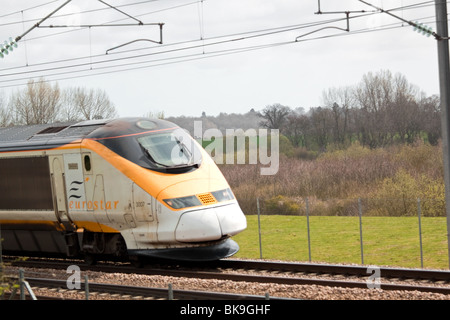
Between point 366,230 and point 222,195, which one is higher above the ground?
point 222,195

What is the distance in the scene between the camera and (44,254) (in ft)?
68.8

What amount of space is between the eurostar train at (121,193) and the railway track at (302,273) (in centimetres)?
51

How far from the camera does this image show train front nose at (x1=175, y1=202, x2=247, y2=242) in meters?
16.4

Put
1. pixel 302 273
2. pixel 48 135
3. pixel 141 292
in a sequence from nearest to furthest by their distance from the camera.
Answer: pixel 141 292 < pixel 302 273 < pixel 48 135

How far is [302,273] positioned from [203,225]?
2.98 metres

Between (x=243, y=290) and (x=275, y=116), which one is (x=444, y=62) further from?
(x=275, y=116)

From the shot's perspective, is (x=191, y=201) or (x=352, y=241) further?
(x=352, y=241)

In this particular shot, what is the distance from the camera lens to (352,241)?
31547 millimetres

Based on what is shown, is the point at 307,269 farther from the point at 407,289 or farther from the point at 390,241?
the point at 390,241

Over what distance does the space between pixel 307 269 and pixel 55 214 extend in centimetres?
692

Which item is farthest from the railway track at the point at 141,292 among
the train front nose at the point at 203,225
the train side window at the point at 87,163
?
the train side window at the point at 87,163

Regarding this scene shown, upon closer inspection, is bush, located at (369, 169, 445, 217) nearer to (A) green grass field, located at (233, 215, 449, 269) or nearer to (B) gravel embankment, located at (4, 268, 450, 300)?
(A) green grass field, located at (233, 215, 449, 269)

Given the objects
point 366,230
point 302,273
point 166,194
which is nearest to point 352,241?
point 366,230
